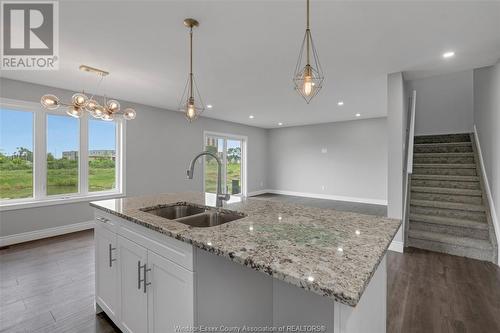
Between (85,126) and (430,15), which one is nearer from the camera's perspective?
(430,15)

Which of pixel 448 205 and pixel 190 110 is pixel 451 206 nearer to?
pixel 448 205

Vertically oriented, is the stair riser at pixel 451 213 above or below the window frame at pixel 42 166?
below

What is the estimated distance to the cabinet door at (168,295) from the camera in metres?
1.15

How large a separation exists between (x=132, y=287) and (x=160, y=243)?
49cm

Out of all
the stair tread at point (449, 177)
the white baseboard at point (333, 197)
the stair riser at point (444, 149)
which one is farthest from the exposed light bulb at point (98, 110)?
the white baseboard at point (333, 197)

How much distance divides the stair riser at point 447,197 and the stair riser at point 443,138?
223 centimetres

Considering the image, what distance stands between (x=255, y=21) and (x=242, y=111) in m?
3.74

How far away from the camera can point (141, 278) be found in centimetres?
144

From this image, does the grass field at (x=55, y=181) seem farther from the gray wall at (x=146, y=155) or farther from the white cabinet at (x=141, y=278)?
the white cabinet at (x=141, y=278)

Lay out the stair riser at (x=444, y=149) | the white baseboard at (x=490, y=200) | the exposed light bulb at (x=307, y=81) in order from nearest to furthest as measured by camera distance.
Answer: the exposed light bulb at (x=307, y=81)
the white baseboard at (x=490, y=200)
the stair riser at (x=444, y=149)

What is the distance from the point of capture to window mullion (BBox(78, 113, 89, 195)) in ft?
14.1

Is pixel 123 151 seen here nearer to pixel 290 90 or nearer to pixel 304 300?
pixel 290 90

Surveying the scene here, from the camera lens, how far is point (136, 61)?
2.92 m

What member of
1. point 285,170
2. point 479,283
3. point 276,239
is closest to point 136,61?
point 276,239
